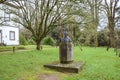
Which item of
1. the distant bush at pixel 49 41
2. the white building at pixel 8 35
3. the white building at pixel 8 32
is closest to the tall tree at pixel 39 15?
the white building at pixel 8 32

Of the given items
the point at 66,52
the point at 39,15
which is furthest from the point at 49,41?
the point at 66,52

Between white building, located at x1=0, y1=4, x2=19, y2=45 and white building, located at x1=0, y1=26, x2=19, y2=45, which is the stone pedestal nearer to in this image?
white building, located at x1=0, y1=4, x2=19, y2=45

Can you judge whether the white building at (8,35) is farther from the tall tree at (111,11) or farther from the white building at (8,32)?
the tall tree at (111,11)

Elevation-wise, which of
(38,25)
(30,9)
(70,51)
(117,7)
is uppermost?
(117,7)

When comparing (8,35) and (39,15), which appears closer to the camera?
(39,15)

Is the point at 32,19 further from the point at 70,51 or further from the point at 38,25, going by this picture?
the point at 70,51

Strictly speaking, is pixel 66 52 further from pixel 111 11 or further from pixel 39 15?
pixel 111 11

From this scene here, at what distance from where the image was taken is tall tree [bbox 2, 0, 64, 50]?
2060 cm

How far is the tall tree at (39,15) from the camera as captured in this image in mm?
20603

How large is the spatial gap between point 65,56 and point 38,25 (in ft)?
38.2

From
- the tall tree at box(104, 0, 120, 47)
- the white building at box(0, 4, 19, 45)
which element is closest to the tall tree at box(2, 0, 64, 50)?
the white building at box(0, 4, 19, 45)

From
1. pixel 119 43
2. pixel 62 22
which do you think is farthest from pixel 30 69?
pixel 119 43

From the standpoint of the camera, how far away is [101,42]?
42.1 metres

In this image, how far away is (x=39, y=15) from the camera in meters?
22.8
